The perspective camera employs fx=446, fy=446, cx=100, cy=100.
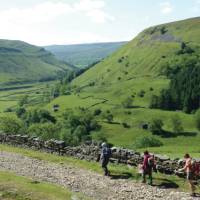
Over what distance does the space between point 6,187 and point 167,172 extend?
46.8 feet

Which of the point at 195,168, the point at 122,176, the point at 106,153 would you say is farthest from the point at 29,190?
the point at 195,168

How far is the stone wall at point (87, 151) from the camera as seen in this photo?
40.1 metres

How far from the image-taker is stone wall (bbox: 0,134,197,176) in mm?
40094

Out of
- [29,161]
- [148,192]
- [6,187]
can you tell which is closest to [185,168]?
[148,192]

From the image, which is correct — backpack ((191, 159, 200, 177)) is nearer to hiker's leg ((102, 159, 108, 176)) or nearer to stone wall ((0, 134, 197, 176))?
stone wall ((0, 134, 197, 176))

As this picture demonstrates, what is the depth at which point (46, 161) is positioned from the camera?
45938 millimetres

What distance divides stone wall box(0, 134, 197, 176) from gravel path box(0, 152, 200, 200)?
4.20 meters

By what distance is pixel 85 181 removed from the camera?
124ft

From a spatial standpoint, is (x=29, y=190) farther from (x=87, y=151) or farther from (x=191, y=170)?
(x=87, y=151)

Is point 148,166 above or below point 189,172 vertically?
below

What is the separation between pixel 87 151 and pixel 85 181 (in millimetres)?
9791

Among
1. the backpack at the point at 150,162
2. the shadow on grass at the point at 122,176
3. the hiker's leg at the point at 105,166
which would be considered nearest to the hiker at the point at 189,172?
the backpack at the point at 150,162

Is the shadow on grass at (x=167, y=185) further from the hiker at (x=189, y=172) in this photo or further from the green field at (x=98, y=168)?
→ the hiker at (x=189, y=172)

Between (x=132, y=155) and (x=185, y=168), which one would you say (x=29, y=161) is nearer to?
(x=132, y=155)
